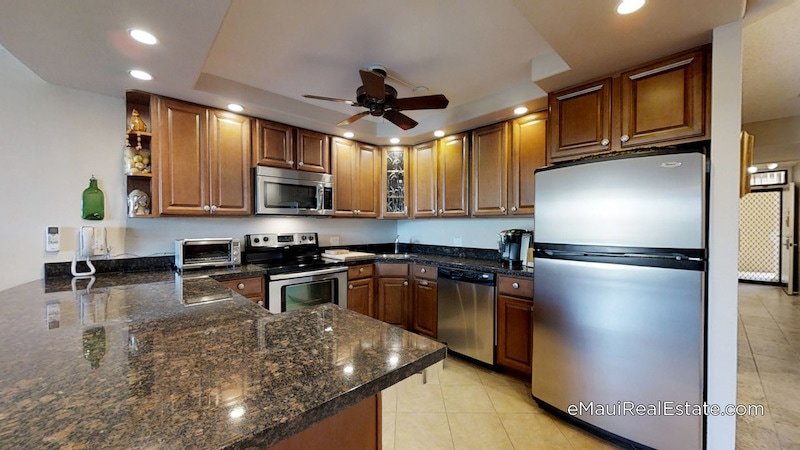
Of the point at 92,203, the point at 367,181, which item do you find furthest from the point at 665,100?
the point at 92,203

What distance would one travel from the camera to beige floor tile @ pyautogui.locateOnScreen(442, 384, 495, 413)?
219cm

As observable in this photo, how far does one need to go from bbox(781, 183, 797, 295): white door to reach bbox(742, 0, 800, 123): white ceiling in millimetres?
3531

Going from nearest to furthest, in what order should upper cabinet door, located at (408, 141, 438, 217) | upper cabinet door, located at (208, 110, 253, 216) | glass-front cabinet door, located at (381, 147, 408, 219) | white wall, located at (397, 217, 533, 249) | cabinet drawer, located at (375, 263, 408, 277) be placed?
upper cabinet door, located at (208, 110, 253, 216) < white wall, located at (397, 217, 533, 249) < cabinet drawer, located at (375, 263, 408, 277) < upper cabinet door, located at (408, 141, 438, 217) < glass-front cabinet door, located at (381, 147, 408, 219)

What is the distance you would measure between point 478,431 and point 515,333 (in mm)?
833

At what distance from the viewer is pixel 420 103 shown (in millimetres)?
2188

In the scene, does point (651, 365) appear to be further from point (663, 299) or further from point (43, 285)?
point (43, 285)

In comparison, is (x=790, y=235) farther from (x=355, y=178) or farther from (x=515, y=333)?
(x=355, y=178)

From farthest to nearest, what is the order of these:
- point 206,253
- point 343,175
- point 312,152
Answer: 1. point 343,175
2. point 312,152
3. point 206,253

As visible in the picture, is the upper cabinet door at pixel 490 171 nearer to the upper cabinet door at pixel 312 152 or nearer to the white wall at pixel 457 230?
the white wall at pixel 457 230

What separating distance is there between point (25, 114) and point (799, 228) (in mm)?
10109

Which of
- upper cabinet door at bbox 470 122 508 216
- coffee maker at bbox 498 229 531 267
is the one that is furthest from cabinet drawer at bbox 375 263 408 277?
coffee maker at bbox 498 229 531 267

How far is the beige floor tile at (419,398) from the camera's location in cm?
221

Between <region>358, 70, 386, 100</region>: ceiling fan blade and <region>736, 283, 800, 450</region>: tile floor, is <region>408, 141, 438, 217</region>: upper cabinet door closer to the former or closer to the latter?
<region>358, 70, 386, 100</region>: ceiling fan blade

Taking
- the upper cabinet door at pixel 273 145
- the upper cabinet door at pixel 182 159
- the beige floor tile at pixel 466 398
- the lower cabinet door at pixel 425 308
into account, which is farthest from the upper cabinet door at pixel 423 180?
the upper cabinet door at pixel 182 159
